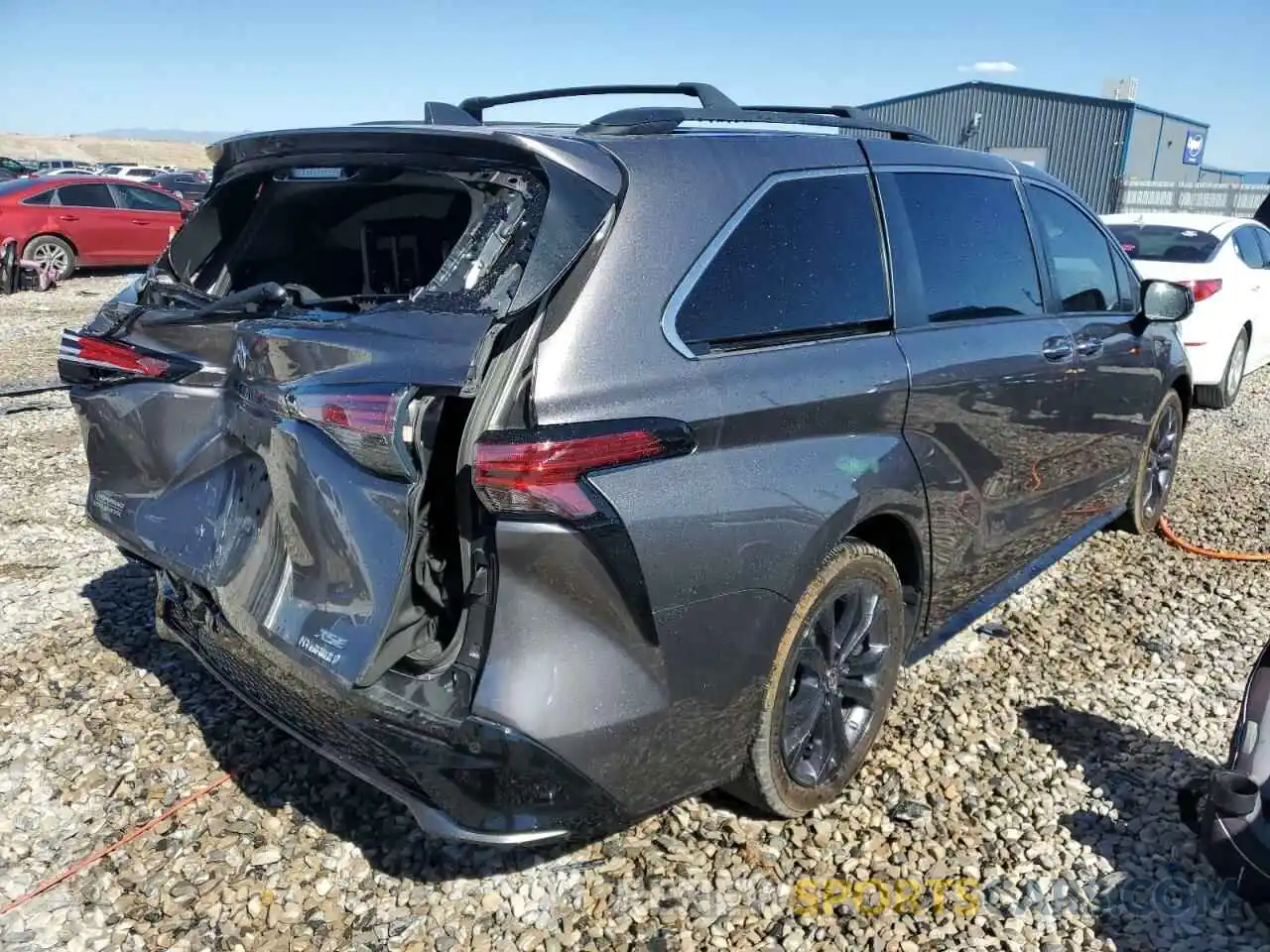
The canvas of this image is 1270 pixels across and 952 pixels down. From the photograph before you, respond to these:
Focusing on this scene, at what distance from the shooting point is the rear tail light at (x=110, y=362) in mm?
2658

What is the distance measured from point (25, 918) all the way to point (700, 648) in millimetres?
1812

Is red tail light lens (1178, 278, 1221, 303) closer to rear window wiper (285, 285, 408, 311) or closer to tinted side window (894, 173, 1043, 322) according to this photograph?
tinted side window (894, 173, 1043, 322)

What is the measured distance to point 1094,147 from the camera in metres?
30.0

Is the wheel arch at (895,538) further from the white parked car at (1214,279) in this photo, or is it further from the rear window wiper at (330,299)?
the white parked car at (1214,279)

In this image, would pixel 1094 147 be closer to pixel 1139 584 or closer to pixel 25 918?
pixel 1139 584

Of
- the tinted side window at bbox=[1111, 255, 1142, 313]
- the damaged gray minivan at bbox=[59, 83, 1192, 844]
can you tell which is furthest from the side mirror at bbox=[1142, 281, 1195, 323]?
the damaged gray minivan at bbox=[59, 83, 1192, 844]

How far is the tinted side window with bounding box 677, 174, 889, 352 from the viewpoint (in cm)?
234

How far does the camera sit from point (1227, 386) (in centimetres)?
816

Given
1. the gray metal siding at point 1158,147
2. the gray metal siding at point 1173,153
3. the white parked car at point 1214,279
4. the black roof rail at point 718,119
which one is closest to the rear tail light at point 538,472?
the black roof rail at point 718,119

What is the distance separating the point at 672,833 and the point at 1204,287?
22.2 feet

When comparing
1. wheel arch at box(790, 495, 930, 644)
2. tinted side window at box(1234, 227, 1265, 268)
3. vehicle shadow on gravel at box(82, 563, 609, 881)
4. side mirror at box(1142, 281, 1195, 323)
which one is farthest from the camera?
tinted side window at box(1234, 227, 1265, 268)

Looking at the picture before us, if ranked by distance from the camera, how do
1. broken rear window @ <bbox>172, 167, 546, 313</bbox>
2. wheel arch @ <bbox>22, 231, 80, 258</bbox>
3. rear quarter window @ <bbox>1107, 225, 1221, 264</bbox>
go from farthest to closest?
1. wheel arch @ <bbox>22, 231, 80, 258</bbox>
2. rear quarter window @ <bbox>1107, 225, 1221, 264</bbox>
3. broken rear window @ <bbox>172, 167, 546, 313</bbox>

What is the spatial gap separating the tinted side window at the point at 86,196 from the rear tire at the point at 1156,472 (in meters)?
15.6

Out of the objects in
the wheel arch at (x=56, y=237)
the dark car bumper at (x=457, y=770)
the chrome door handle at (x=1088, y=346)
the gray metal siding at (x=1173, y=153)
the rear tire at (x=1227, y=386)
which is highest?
the gray metal siding at (x=1173, y=153)
